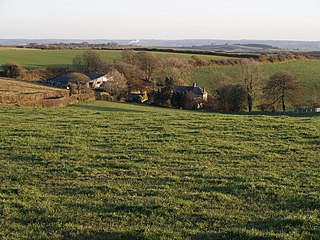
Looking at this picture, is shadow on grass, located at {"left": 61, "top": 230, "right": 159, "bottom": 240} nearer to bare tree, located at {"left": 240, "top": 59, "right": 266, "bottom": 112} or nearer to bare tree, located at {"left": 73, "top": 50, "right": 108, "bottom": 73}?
bare tree, located at {"left": 240, "top": 59, "right": 266, "bottom": 112}

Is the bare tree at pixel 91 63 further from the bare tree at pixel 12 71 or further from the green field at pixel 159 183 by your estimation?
the green field at pixel 159 183

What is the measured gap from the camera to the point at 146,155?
1458 cm

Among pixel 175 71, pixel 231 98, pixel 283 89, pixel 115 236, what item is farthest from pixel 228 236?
pixel 175 71

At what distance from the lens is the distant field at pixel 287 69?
8356 cm

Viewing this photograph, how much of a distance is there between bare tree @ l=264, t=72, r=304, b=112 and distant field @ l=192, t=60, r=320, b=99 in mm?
15077

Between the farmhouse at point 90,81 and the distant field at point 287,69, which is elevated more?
the distant field at point 287,69

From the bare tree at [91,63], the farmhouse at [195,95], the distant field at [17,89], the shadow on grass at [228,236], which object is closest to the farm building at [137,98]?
the farmhouse at [195,95]

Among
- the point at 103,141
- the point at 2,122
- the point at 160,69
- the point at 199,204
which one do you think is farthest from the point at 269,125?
the point at 160,69

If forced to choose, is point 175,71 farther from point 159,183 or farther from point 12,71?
point 159,183

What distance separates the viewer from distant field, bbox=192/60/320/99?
83.6m

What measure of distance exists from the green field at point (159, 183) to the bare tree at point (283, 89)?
148ft

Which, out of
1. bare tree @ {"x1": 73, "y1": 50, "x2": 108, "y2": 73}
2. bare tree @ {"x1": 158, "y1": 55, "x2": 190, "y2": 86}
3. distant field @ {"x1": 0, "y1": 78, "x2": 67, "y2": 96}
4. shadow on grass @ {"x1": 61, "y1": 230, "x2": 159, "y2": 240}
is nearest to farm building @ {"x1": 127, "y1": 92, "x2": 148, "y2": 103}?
distant field @ {"x1": 0, "y1": 78, "x2": 67, "y2": 96}

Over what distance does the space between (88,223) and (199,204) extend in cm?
267

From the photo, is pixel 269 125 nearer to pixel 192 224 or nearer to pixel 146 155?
pixel 146 155
